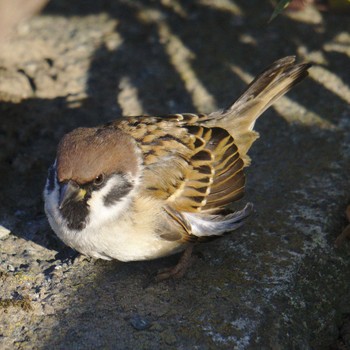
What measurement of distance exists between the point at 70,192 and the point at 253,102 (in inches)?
59.2

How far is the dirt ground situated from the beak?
0.55m

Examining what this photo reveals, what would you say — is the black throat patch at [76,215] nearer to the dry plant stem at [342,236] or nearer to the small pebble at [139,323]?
the small pebble at [139,323]

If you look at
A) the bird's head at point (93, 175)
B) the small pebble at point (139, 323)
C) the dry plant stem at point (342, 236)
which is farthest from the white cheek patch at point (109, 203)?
the dry plant stem at point (342, 236)

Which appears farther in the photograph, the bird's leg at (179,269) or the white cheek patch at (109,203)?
the bird's leg at (179,269)

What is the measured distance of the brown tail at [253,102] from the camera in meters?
4.39

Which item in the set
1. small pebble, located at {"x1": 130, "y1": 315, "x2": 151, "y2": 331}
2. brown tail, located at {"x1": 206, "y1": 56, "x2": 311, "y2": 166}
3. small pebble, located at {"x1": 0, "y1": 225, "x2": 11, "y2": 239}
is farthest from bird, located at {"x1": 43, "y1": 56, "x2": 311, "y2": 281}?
small pebble, located at {"x1": 0, "y1": 225, "x2": 11, "y2": 239}

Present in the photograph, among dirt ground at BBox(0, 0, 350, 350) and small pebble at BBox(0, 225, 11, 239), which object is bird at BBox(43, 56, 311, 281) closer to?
dirt ground at BBox(0, 0, 350, 350)

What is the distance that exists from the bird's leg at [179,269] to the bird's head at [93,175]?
17.3 inches

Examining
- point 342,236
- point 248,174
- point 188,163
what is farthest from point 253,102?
point 342,236

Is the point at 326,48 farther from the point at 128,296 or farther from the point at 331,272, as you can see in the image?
the point at 128,296

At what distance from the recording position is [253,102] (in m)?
4.48

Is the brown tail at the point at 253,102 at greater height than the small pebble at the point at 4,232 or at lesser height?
greater

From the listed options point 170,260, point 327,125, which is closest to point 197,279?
point 170,260

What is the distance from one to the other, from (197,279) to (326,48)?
263 cm
